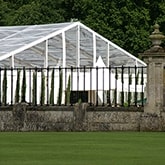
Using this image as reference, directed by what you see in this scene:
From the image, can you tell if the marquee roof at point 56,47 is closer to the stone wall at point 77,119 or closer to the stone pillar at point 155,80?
the stone wall at point 77,119

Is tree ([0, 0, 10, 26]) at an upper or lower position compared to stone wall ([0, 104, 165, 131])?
upper

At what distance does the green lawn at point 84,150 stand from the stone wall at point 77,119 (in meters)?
3.30

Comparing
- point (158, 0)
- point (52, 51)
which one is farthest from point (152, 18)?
point (52, 51)

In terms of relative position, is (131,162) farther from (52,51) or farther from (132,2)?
(132,2)

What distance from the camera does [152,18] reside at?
65.1 m

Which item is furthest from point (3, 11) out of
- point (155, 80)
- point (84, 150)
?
point (84, 150)

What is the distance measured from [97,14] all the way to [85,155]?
158ft

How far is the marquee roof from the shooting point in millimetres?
39281

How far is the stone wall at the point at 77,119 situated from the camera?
85.9 feet

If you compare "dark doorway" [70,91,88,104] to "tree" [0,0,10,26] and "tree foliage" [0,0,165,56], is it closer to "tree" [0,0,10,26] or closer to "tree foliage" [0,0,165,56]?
"tree foliage" [0,0,165,56]

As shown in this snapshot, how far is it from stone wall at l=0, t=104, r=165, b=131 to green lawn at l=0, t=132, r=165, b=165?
3303mm

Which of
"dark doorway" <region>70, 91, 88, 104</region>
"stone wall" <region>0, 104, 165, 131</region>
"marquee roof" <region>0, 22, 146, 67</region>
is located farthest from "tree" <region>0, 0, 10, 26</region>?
"stone wall" <region>0, 104, 165, 131</region>

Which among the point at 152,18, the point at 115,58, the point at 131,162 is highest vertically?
the point at 152,18

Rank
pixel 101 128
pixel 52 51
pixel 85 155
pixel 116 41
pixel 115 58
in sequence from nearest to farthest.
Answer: pixel 85 155 < pixel 101 128 < pixel 52 51 < pixel 115 58 < pixel 116 41
